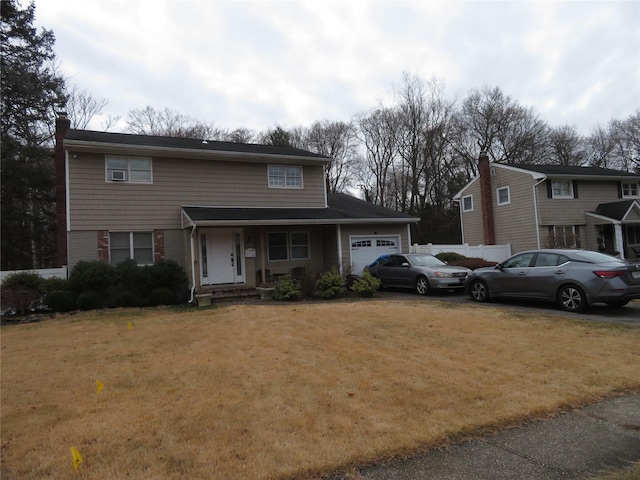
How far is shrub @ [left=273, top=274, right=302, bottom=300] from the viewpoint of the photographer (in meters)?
12.8

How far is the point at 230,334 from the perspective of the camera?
24.7 feet

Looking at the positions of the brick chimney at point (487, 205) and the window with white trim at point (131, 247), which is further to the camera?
the brick chimney at point (487, 205)

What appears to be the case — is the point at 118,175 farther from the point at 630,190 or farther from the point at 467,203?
the point at 630,190

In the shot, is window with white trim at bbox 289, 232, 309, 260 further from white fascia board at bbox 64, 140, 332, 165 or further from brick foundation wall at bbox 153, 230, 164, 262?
brick foundation wall at bbox 153, 230, 164, 262

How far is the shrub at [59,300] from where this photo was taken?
1145 cm

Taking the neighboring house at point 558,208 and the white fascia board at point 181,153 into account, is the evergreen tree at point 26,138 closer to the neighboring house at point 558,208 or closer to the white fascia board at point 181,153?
the white fascia board at point 181,153

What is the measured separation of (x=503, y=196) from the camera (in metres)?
24.4

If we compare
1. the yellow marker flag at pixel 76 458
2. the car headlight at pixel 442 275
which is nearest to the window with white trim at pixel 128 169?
the car headlight at pixel 442 275

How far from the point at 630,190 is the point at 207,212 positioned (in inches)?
1037

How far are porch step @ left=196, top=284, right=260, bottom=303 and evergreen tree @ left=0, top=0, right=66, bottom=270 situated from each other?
41.7 ft

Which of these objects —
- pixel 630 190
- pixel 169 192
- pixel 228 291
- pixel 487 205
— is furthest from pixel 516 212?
pixel 169 192

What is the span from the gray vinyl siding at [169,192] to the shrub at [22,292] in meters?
2.26

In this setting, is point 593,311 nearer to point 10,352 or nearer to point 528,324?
point 528,324

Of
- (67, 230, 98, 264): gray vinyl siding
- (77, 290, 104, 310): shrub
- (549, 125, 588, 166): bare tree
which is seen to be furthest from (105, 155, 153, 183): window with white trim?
(549, 125, 588, 166): bare tree
